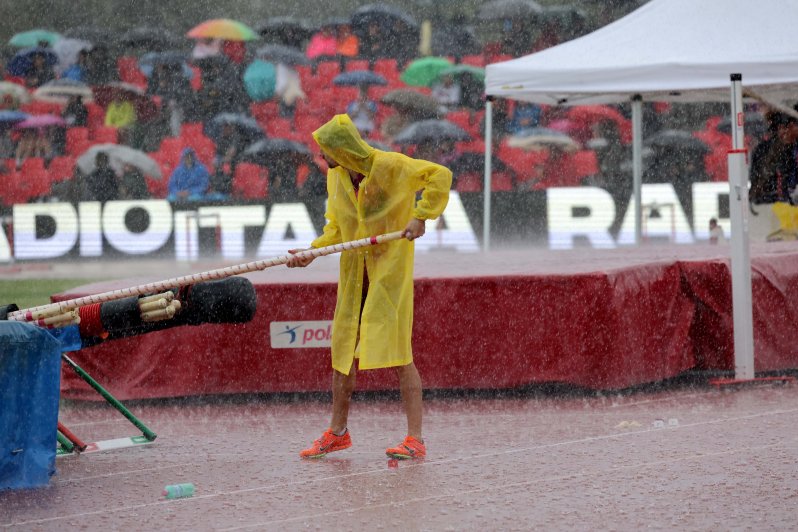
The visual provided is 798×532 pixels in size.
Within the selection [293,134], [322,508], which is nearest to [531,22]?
[293,134]

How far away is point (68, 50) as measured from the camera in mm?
24766

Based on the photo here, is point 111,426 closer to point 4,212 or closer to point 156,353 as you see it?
point 156,353

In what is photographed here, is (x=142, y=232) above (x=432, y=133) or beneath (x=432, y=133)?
beneath

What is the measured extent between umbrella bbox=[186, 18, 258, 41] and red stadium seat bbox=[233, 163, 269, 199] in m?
4.18

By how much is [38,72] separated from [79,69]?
36.9 inches

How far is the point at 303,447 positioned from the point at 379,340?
95cm

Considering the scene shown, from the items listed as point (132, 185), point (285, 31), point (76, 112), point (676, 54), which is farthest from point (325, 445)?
point (285, 31)

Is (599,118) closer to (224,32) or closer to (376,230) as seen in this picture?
(224,32)

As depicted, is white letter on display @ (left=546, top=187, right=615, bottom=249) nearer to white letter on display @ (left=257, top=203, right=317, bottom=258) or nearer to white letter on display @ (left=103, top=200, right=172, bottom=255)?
white letter on display @ (left=257, top=203, right=317, bottom=258)

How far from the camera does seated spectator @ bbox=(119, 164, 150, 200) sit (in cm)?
2083

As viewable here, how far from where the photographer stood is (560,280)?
7934 millimetres

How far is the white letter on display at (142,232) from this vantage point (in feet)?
64.6

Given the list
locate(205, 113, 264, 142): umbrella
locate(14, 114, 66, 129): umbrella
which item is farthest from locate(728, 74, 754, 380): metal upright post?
locate(14, 114, 66, 129): umbrella

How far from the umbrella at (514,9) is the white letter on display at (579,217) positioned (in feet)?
21.9
